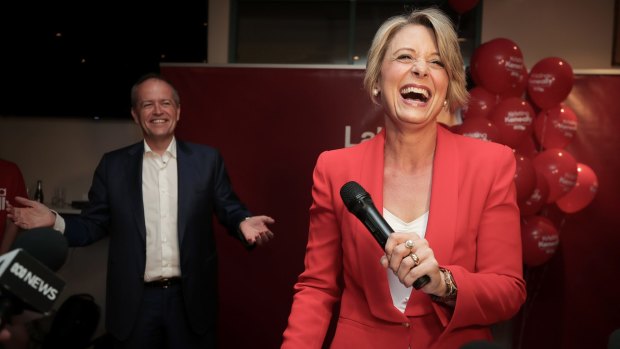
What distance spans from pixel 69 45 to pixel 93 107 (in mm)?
506

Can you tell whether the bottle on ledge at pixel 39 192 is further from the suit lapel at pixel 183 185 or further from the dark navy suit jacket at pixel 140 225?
the suit lapel at pixel 183 185

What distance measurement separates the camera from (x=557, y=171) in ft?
9.84

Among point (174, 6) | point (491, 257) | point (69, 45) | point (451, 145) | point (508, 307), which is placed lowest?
point (508, 307)

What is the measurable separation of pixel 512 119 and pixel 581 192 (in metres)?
0.71

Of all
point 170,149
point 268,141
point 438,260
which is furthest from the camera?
point 268,141

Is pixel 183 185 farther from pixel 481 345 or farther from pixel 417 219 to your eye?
pixel 481 345

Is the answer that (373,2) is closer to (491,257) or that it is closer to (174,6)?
(174,6)

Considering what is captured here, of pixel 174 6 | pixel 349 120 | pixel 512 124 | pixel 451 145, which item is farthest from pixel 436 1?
pixel 451 145

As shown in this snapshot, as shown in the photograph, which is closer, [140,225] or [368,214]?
[368,214]

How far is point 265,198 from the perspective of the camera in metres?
3.82

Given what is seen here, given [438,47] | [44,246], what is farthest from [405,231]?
[44,246]

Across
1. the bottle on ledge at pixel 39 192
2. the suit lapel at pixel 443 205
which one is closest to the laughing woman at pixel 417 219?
the suit lapel at pixel 443 205

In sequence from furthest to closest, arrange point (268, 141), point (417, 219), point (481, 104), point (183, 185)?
point (268, 141) → point (481, 104) → point (183, 185) → point (417, 219)

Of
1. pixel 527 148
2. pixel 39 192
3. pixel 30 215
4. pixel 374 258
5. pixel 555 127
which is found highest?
pixel 555 127
